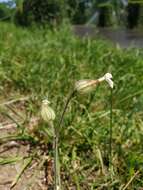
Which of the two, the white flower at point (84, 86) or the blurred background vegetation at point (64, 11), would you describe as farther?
the blurred background vegetation at point (64, 11)

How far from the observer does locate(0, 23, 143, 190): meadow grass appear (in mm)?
1159

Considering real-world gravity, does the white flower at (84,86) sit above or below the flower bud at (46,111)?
above

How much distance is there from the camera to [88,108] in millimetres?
1553

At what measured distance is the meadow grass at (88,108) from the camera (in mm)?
1159

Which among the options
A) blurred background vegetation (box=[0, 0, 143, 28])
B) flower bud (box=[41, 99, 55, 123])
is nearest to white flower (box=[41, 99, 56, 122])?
flower bud (box=[41, 99, 55, 123])

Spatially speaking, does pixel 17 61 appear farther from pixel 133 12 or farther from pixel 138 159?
pixel 133 12

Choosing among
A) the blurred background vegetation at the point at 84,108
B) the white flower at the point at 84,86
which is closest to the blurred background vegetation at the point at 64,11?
the blurred background vegetation at the point at 84,108

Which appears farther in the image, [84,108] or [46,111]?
[84,108]

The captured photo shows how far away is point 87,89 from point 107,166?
18.4 inches

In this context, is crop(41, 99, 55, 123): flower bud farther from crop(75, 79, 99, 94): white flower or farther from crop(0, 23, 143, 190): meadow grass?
crop(0, 23, 143, 190): meadow grass

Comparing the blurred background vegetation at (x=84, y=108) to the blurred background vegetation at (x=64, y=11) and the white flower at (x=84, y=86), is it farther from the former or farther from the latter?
the white flower at (x=84, y=86)

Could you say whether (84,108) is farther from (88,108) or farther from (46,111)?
(46,111)

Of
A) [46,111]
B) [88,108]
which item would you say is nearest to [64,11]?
[88,108]

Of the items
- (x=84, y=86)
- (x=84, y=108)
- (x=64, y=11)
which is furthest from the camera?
(x=64, y=11)
